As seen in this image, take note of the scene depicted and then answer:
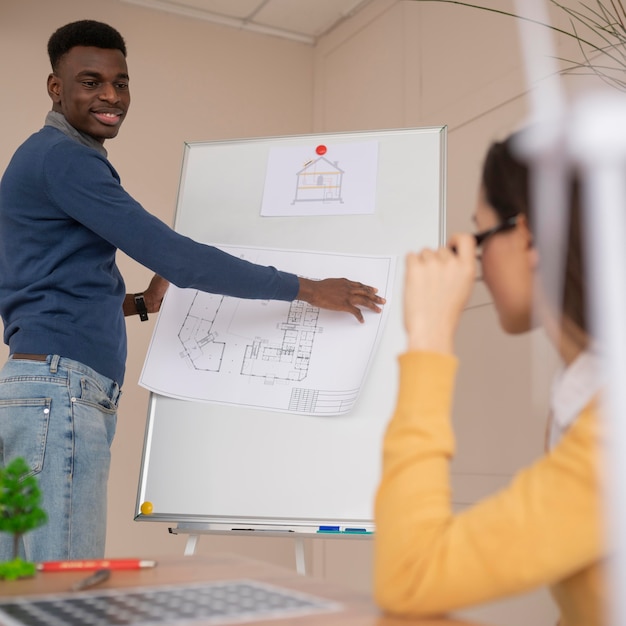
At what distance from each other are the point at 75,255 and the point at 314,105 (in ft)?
7.21

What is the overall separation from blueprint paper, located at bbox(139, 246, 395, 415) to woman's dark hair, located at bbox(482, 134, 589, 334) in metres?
0.95

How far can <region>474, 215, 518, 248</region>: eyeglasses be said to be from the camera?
2.26ft

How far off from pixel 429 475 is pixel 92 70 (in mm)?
1335

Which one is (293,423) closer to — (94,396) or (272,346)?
(272,346)

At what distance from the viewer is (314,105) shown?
3.52 meters

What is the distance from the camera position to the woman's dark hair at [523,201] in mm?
601

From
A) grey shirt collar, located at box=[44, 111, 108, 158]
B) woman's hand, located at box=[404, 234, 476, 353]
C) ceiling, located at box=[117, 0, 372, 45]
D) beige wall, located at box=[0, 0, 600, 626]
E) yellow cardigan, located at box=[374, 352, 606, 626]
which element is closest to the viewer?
yellow cardigan, located at box=[374, 352, 606, 626]

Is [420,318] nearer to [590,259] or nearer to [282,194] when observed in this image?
[590,259]

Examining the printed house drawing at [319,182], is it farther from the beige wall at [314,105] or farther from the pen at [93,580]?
the pen at [93,580]

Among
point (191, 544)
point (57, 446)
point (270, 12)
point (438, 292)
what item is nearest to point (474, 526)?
point (438, 292)

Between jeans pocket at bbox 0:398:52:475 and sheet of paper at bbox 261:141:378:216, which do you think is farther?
sheet of paper at bbox 261:141:378:216

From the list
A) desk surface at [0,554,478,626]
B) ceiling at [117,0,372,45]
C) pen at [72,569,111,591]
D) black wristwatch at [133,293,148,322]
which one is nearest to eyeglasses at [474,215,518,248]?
desk surface at [0,554,478,626]

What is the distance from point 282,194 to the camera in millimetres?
1910

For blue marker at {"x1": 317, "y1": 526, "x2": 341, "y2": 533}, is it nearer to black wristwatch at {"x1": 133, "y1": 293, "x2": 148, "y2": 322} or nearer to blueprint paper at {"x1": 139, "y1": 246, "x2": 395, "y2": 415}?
blueprint paper at {"x1": 139, "y1": 246, "x2": 395, "y2": 415}
